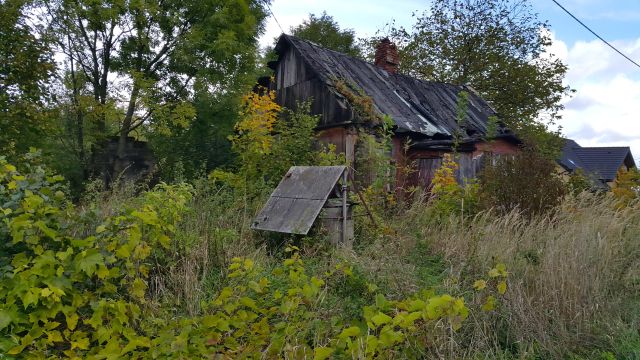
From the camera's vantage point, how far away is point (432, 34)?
26422 millimetres

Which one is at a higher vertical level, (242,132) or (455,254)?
(242,132)

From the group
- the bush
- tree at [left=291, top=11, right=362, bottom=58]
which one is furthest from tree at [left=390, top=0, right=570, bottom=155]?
the bush

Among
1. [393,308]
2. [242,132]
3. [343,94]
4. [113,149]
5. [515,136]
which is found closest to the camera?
[393,308]

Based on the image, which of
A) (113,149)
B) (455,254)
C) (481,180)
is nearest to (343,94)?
(481,180)

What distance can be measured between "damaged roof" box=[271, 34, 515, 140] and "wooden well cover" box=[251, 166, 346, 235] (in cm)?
606

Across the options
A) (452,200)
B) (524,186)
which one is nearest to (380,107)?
(452,200)

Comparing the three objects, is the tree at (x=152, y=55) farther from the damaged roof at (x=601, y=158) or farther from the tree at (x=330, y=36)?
the damaged roof at (x=601, y=158)

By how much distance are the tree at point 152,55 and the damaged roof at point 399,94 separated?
11.8 ft

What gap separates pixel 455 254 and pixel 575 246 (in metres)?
1.20

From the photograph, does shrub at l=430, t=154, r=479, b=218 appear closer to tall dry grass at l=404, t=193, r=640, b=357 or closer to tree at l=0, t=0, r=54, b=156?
tall dry grass at l=404, t=193, r=640, b=357

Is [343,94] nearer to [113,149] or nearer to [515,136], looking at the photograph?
[515,136]

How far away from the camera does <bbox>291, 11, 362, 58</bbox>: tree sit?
33.2m

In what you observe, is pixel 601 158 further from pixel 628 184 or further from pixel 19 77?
pixel 19 77

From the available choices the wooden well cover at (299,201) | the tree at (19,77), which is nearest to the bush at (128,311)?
the wooden well cover at (299,201)
